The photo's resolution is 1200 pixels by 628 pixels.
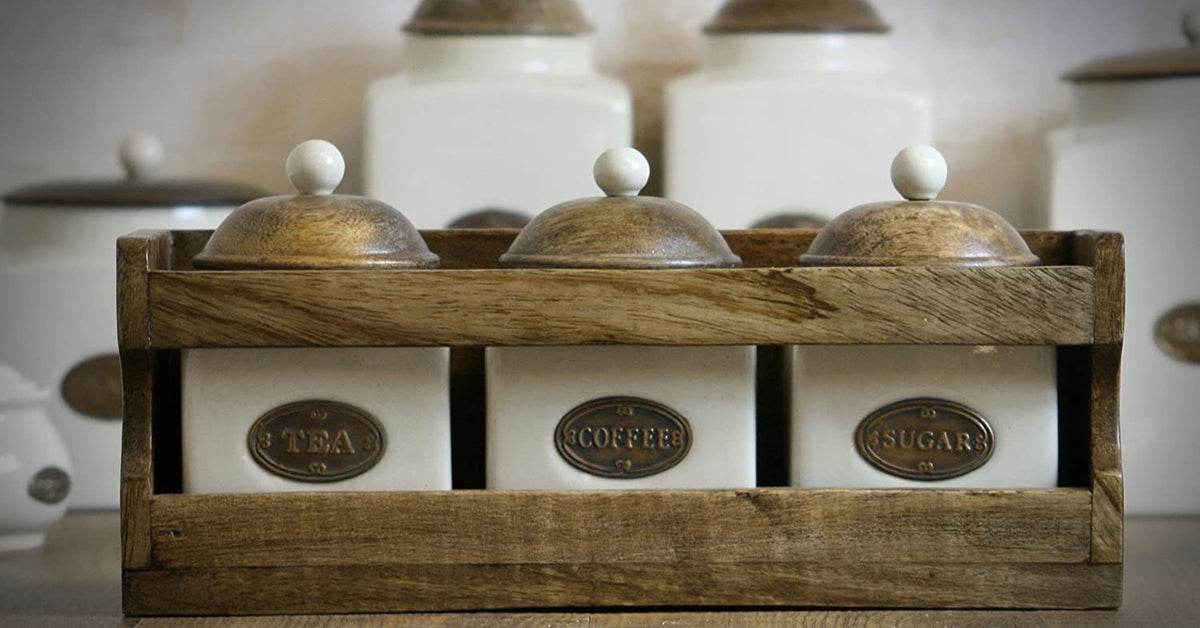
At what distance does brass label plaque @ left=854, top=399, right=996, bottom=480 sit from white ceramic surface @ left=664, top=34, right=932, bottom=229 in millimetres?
372

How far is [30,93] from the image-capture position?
1.22 metres

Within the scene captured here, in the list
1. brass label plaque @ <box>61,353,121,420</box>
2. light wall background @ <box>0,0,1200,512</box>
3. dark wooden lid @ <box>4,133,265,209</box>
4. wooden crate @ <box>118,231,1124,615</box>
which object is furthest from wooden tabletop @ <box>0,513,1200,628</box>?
light wall background @ <box>0,0,1200,512</box>

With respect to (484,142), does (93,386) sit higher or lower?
lower

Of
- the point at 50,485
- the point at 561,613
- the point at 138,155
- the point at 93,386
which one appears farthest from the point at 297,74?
the point at 561,613

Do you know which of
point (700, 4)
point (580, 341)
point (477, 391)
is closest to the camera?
point (580, 341)

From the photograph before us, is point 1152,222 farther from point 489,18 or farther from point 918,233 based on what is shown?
point 489,18

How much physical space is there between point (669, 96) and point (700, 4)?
150mm

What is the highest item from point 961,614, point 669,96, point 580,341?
point 669,96

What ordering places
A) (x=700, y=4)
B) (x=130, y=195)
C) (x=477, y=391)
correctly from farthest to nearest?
1. (x=700, y=4)
2. (x=130, y=195)
3. (x=477, y=391)

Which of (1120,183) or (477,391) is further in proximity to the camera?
(1120,183)

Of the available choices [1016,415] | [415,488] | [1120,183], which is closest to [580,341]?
[415,488]

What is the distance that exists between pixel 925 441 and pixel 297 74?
2.38ft

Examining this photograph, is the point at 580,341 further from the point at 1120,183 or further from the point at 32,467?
the point at 1120,183

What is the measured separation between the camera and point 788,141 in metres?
1.07
